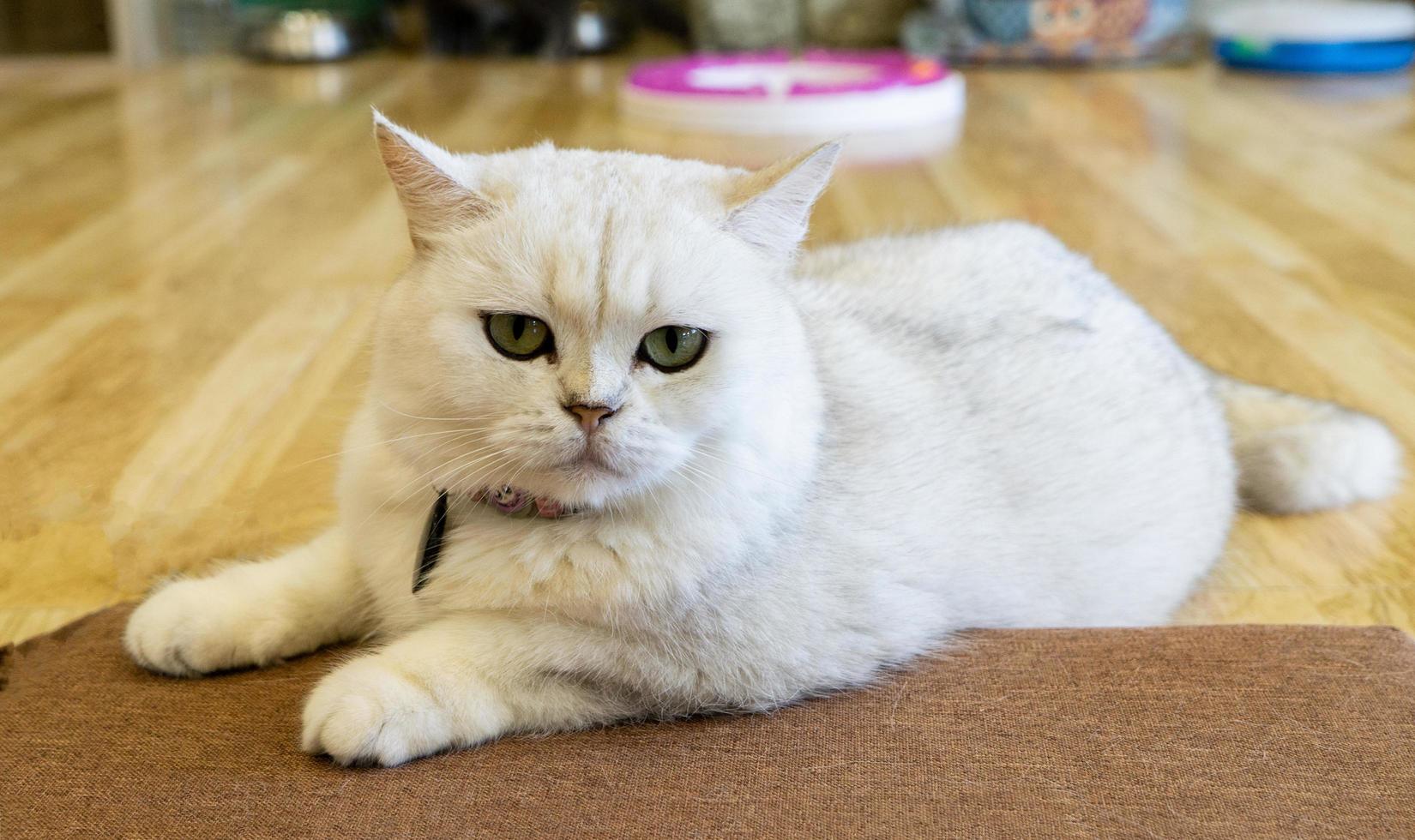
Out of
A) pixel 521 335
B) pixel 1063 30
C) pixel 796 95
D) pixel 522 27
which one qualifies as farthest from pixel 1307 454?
pixel 522 27

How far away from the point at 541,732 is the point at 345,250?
198cm

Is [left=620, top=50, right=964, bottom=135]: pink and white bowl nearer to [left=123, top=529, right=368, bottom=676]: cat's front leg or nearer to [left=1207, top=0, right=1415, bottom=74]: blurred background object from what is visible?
[left=1207, top=0, right=1415, bottom=74]: blurred background object

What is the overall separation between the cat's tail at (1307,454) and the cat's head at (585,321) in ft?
2.70

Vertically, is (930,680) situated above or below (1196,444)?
below

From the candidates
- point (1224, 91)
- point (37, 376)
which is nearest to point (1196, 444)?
point (37, 376)

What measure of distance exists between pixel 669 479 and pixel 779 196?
0.84 feet

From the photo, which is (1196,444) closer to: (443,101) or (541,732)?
(541,732)

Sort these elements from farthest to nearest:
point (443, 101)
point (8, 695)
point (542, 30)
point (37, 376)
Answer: point (542, 30) → point (443, 101) → point (37, 376) → point (8, 695)

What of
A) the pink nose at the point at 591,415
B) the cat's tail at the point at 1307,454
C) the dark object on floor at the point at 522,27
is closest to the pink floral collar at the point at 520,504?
the pink nose at the point at 591,415

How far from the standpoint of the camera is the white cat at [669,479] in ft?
3.62

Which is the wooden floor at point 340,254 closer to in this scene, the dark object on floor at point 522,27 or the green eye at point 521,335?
the green eye at point 521,335

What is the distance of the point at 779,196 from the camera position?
118cm

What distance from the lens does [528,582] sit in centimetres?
120

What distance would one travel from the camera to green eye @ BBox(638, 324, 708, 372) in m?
1.11
